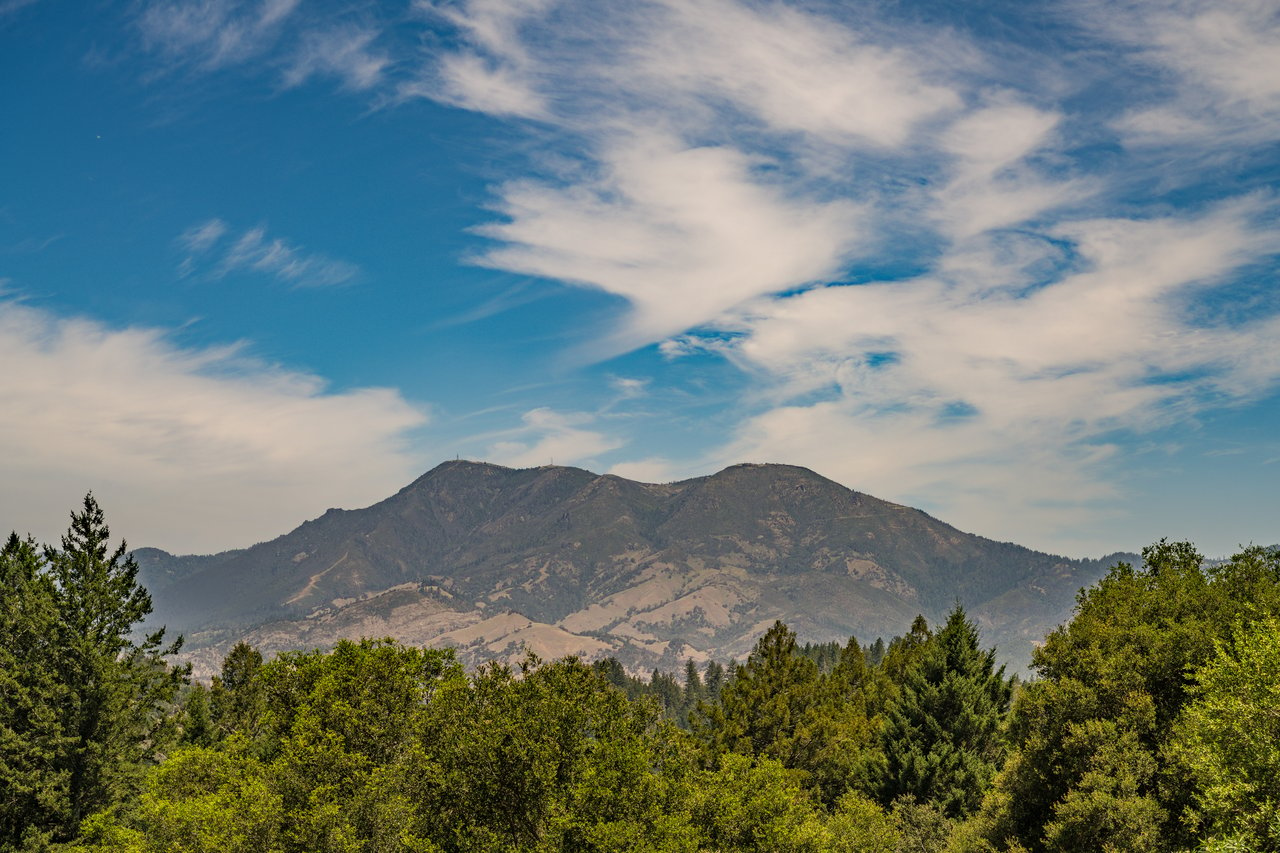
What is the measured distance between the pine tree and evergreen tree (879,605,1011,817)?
4781 centimetres

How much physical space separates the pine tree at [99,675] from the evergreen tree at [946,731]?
4781 centimetres

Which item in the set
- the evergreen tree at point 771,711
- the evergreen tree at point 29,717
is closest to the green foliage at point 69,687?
the evergreen tree at point 29,717

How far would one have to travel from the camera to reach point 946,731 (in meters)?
57.0

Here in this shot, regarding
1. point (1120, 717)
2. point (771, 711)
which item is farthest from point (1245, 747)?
point (771, 711)

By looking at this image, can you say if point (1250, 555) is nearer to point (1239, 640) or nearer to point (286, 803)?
point (1239, 640)

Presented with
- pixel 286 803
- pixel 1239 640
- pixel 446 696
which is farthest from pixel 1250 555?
pixel 286 803

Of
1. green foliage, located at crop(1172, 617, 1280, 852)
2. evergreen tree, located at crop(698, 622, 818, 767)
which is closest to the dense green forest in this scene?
green foliage, located at crop(1172, 617, 1280, 852)

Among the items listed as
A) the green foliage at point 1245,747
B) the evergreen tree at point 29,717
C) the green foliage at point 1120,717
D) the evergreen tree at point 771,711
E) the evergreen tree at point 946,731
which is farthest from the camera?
the evergreen tree at point 771,711

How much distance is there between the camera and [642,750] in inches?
1226

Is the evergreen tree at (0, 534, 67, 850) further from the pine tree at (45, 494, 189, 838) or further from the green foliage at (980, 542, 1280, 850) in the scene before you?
the green foliage at (980, 542, 1280, 850)

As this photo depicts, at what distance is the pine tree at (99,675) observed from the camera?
41.2 meters

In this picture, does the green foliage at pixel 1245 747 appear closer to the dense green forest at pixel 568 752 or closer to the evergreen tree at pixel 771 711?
the dense green forest at pixel 568 752

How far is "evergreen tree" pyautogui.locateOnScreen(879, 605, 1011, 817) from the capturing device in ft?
179

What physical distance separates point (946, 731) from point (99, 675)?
5419 cm
